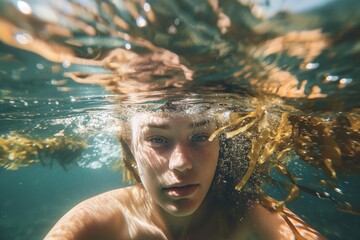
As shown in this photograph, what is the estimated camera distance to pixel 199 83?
16.2ft

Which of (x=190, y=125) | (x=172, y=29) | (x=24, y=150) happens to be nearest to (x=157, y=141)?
(x=190, y=125)

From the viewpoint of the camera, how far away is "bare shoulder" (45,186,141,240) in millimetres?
3958

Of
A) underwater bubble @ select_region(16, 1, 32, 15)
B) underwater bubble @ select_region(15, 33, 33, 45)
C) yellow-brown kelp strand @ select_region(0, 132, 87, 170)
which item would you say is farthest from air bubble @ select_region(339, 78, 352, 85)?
yellow-brown kelp strand @ select_region(0, 132, 87, 170)

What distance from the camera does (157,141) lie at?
14.8ft

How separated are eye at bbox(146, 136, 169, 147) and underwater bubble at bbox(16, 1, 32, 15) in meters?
2.67

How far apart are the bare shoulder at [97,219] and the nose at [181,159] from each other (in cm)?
174

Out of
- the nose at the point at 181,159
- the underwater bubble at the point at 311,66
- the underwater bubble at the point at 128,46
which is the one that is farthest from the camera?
the nose at the point at 181,159

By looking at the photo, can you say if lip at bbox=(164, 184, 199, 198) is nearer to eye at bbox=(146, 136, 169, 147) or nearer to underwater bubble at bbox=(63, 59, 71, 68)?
eye at bbox=(146, 136, 169, 147)

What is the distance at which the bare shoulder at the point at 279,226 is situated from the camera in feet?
13.1

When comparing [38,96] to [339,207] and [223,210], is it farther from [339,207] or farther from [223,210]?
[339,207]

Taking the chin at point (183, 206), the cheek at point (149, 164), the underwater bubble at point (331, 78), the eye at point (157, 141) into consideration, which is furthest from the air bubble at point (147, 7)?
the underwater bubble at point (331, 78)

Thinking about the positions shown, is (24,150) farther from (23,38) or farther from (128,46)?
(128,46)

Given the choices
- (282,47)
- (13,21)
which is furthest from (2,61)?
(282,47)

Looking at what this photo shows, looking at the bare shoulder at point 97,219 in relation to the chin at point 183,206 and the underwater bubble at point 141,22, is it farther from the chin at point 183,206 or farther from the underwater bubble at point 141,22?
the underwater bubble at point 141,22
